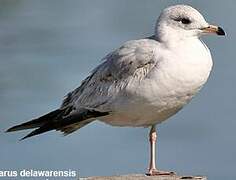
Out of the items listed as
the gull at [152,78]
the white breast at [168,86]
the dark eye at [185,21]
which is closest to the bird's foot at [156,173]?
the gull at [152,78]

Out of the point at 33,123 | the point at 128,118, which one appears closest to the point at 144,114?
the point at 128,118

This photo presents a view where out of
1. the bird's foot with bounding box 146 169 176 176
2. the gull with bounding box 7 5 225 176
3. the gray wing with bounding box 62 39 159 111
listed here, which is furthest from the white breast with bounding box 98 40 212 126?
the bird's foot with bounding box 146 169 176 176

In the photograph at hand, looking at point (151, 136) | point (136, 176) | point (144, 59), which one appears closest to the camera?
point (136, 176)

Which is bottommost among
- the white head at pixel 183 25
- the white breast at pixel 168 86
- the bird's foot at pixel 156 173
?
the bird's foot at pixel 156 173

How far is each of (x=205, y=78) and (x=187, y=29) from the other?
0.53 metres

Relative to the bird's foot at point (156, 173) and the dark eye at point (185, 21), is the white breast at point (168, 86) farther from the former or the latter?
the bird's foot at point (156, 173)

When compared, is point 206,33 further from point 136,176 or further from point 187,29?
point 136,176

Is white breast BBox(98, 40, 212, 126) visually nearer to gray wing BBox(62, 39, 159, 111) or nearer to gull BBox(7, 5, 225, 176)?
gull BBox(7, 5, 225, 176)

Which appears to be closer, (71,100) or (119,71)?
(119,71)

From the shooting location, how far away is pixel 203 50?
25.9ft

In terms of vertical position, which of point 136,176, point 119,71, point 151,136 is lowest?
point 136,176

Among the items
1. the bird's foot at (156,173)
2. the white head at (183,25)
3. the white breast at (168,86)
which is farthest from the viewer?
the white head at (183,25)

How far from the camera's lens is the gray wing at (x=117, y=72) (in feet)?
25.5

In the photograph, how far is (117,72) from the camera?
317 inches
